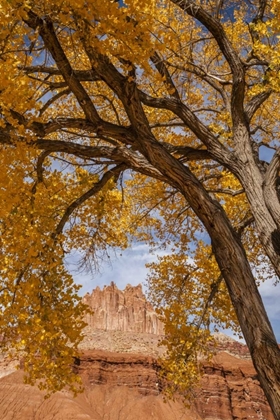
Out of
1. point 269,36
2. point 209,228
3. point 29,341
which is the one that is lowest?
point 29,341

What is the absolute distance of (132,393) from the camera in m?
79.2

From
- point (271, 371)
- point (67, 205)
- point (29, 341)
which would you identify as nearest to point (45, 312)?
point (29, 341)

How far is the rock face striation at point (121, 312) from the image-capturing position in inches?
5251

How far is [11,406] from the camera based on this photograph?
68.3 m

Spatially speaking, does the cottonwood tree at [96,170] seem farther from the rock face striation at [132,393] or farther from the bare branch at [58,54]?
the rock face striation at [132,393]

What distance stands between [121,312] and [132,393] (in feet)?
197

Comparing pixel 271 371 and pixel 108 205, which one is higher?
pixel 108 205

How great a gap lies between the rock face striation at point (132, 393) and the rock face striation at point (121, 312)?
33.8 m

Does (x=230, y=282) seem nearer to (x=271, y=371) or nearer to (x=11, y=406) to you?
(x=271, y=371)

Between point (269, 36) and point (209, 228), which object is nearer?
point (209, 228)

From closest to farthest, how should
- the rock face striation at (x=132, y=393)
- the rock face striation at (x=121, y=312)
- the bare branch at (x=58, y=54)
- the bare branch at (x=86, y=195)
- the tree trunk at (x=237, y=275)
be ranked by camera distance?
1. the tree trunk at (x=237, y=275)
2. the bare branch at (x=58, y=54)
3. the bare branch at (x=86, y=195)
4. the rock face striation at (x=132, y=393)
5. the rock face striation at (x=121, y=312)

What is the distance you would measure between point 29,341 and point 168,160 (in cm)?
310

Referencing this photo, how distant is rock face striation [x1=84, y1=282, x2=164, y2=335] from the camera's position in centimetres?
13338

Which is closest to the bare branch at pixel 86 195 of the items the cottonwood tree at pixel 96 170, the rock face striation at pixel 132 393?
the cottonwood tree at pixel 96 170
